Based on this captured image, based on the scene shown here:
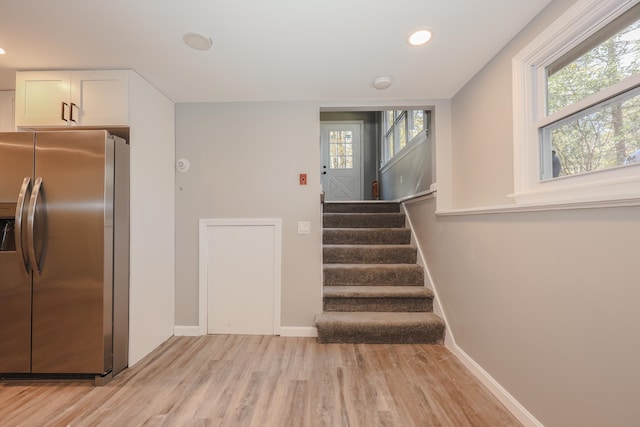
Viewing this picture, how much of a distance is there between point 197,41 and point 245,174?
1.21 m

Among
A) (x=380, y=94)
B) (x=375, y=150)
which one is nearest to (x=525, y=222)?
(x=380, y=94)

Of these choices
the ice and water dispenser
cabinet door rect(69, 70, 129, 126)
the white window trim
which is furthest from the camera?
cabinet door rect(69, 70, 129, 126)

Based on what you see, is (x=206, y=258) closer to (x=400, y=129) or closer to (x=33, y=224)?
(x=33, y=224)

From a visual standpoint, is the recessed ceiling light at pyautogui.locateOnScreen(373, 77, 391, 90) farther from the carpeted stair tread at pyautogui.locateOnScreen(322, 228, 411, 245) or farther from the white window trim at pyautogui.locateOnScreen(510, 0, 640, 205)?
the carpeted stair tread at pyautogui.locateOnScreen(322, 228, 411, 245)

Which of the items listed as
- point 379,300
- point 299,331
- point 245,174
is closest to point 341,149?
point 245,174

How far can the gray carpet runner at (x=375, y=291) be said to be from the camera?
8.20 ft

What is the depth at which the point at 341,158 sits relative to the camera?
6.44 m

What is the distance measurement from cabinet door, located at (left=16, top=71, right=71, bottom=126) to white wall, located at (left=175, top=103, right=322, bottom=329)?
0.86 m

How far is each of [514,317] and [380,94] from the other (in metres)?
2.08

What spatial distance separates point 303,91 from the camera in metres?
2.56

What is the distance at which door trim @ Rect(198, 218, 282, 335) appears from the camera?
2738 millimetres

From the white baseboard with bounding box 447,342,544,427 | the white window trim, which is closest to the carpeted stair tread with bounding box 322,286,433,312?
the white baseboard with bounding box 447,342,544,427

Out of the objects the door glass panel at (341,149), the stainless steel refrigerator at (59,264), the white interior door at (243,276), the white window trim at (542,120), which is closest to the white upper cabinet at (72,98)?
the stainless steel refrigerator at (59,264)

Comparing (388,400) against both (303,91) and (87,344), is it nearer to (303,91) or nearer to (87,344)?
(87,344)
